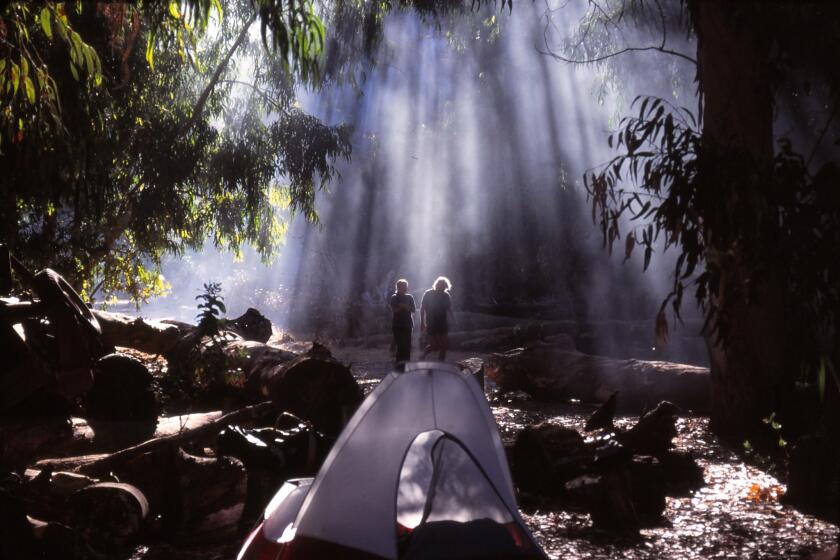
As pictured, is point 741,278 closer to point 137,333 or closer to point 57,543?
point 57,543

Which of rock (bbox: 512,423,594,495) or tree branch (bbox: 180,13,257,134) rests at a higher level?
tree branch (bbox: 180,13,257,134)

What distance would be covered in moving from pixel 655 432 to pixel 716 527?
1.53 meters

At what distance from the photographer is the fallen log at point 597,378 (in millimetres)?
9797

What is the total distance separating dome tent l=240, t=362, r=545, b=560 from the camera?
3301mm

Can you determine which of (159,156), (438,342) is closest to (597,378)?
(438,342)

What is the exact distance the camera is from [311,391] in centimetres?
844

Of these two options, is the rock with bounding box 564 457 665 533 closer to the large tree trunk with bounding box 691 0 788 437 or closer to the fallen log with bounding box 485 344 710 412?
the large tree trunk with bounding box 691 0 788 437

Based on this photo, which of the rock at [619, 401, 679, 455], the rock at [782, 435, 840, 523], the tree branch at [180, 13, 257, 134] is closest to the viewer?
the rock at [782, 435, 840, 523]

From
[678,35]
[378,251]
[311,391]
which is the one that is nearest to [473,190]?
[378,251]

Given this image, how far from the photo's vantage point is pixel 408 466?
4121mm

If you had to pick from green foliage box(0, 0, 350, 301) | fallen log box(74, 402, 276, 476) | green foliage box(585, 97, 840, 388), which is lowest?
fallen log box(74, 402, 276, 476)

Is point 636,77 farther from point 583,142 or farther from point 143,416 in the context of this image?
point 143,416

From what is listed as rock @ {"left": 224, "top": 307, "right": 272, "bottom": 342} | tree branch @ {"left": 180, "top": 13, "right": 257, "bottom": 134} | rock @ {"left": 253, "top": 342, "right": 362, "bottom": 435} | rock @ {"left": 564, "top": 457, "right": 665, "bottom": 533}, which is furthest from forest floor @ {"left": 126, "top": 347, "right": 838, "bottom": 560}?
tree branch @ {"left": 180, "top": 13, "right": 257, "bottom": 134}

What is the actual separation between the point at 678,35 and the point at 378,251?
17998 millimetres
